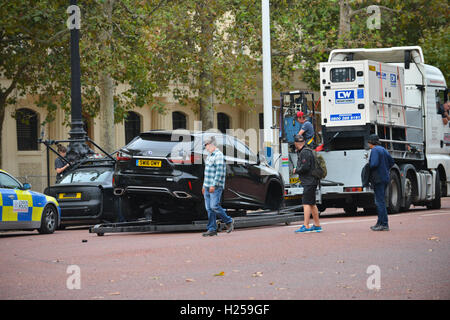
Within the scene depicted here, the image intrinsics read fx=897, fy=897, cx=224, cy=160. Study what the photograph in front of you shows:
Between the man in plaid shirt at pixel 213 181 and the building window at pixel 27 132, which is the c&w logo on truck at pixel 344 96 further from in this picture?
the building window at pixel 27 132

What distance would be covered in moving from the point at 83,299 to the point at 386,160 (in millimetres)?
8951

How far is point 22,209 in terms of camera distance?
58.1ft

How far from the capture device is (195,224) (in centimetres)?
1677

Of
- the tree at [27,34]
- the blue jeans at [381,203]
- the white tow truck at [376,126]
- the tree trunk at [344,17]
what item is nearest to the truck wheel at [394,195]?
the white tow truck at [376,126]

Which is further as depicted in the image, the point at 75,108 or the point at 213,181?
the point at 75,108

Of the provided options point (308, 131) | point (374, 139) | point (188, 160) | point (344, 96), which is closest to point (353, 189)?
point (308, 131)

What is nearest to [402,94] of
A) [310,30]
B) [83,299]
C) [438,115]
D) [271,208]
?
[438,115]

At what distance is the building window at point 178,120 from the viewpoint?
44.4 m

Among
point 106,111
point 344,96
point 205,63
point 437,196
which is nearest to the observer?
point 344,96

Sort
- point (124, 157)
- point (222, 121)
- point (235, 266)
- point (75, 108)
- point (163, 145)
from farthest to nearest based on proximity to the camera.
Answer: point (222, 121), point (75, 108), point (124, 157), point (163, 145), point (235, 266)

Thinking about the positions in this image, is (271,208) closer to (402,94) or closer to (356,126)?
(356,126)

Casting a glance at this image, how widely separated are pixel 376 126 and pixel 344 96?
3.45 ft

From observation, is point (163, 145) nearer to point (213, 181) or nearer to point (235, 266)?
point (213, 181)

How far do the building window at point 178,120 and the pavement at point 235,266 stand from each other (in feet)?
90.7
